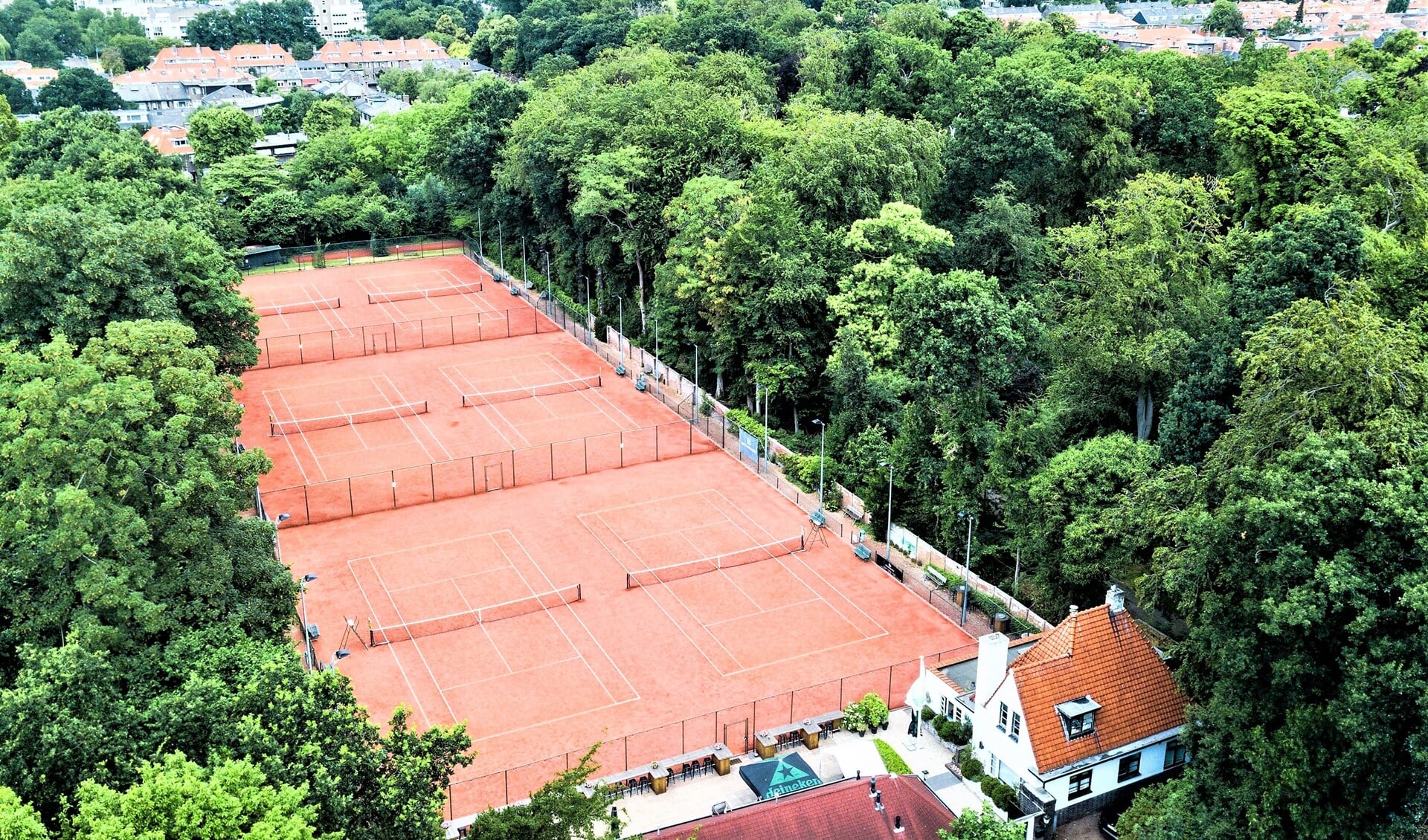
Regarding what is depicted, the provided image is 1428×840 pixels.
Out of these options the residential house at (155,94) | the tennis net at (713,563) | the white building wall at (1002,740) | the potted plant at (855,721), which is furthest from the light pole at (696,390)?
the residential house at (155,94)

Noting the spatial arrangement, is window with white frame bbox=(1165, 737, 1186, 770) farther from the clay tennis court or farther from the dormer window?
the clay tennis court

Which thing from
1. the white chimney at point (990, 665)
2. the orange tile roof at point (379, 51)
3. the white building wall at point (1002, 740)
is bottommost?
the white building wall at point (1002, 740)

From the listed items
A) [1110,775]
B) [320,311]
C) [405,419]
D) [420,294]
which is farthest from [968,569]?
[320,311]

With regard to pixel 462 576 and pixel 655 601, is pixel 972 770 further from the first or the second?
pixel 462 576

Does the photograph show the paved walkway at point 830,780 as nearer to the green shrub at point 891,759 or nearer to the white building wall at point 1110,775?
the green shrub at point 891,759

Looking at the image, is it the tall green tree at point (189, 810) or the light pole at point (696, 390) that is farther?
the light pole at point (696, 390)

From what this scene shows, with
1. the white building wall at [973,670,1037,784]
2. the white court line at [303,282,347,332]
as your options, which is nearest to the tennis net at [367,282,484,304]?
the white court line at [303,282,347,332]
